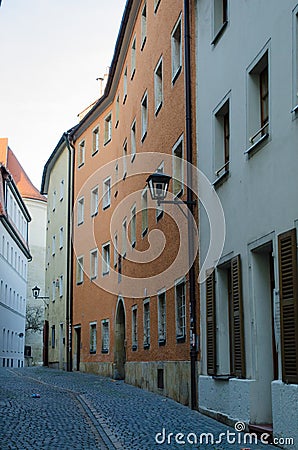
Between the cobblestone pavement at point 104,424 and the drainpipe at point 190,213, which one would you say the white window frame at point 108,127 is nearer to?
the cobblestone pavement at point 104,424

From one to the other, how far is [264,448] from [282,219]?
2941 millimetres

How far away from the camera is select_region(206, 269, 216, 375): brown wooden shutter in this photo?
1408 cm

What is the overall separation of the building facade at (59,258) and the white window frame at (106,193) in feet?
17.8

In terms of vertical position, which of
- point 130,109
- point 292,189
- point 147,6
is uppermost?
point 147,6

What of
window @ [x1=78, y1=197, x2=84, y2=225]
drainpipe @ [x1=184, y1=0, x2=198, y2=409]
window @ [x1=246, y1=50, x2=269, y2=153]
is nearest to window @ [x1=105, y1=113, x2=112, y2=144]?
window @ [x1=78, y1=197, x2=84, y2=225]

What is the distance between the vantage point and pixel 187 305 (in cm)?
1662

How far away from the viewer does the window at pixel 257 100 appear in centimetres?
1207

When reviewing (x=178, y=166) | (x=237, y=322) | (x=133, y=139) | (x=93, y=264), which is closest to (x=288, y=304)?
(x=237, y=322)

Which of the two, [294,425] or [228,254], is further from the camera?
[228,254]

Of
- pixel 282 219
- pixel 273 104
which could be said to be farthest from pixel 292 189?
pixel 273 104

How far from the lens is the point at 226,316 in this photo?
14023mm

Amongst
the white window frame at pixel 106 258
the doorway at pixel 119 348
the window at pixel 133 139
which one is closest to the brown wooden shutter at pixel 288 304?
the window at pixel 133 139

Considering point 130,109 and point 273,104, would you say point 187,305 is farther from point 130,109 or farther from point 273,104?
point 130,109

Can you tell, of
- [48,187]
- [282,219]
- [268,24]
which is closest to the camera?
[282,219]
